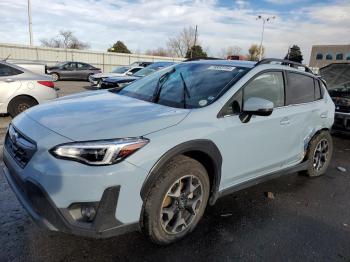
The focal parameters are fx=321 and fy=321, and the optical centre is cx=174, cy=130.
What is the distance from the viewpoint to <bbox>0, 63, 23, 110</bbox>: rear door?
24.2 feet

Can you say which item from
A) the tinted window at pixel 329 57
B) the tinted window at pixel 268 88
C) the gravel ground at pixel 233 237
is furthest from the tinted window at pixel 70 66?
the tinted window at pixel 329 57

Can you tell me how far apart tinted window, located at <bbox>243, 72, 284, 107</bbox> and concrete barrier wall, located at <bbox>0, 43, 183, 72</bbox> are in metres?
26.6

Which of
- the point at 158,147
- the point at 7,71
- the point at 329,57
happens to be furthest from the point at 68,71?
the point at 329,57

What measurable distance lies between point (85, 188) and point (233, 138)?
1535mm

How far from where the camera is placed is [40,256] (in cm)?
266

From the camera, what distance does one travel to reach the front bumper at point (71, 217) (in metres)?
2.33

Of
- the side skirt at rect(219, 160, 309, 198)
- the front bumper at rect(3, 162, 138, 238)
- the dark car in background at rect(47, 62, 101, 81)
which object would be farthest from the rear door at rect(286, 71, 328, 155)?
the dark car in background at rect(47, 62, 101, 81)

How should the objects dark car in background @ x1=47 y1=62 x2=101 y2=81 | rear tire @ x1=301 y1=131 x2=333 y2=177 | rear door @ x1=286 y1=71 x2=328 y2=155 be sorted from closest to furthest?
1. rear door @ x1=286 y1=71 x2=328 y2=155
2. rear tire @ x1=301 y1=131 x2=333 y2=177
3. dark car in background @ x1=47 y1=62 x2=101 y2=81

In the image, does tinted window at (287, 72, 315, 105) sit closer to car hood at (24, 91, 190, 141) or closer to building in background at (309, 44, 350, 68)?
car hood at (24, 91, 190, 141)

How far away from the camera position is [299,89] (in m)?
4.30

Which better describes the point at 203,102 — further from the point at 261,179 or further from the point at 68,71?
the point at 68,71

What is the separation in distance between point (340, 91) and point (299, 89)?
3.73 meters

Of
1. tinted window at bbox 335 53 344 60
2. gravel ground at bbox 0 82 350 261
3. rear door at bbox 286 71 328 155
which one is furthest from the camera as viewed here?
tinted window at bbox 335 53 344 60

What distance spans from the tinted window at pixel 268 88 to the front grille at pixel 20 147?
2.11m
